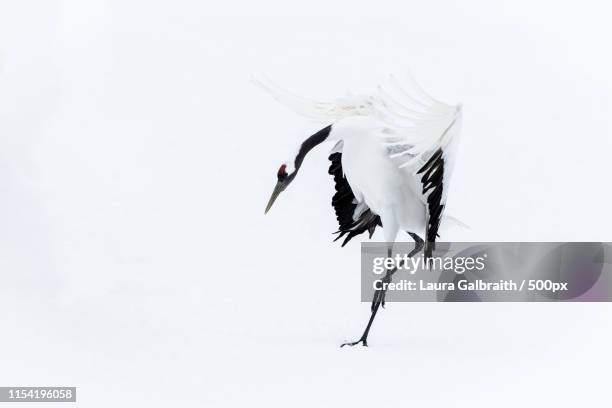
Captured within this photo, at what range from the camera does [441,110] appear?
467 cm

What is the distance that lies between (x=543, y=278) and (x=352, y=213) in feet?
3.11

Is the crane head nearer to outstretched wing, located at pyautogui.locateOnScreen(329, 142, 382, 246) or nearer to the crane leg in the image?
outstretched wing, located at pyautogui.locateOnScreen(329, 142, 382, 246)

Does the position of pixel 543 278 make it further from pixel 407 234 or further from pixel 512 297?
pixel 407 234

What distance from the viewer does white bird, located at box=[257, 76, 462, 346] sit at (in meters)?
4.70

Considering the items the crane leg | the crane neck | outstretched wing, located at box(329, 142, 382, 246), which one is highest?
the crane neck

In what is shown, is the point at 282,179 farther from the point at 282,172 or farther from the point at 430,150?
the point at 430,150

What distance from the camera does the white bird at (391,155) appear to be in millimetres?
4699

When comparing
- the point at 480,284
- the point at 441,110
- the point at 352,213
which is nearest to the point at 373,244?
the point at 352,213

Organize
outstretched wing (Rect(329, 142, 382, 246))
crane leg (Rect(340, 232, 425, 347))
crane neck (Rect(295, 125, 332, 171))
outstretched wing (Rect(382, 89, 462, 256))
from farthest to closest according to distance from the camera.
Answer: outstretched wing (Rect(329, 142, 382, 246)), crane leg (Rect(340, 232, 425, 347)), crane neck (Rect(295, 125, 332, 171)), outstretched wing (Rect(382, 89, 462, 256))

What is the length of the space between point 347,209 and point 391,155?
0.53 m

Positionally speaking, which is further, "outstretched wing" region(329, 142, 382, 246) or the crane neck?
"outstretched wing" region(329, 142, 382, 246)

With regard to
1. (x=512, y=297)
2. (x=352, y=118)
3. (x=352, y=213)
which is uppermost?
(x=352, y=118)

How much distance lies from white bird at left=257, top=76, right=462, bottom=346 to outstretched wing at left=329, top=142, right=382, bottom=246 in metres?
0.12

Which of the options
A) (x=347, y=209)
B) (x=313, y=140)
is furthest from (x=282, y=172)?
(x=347, y=209)
